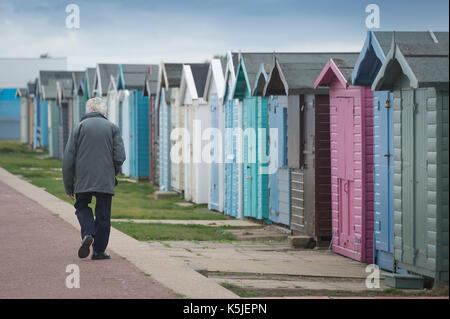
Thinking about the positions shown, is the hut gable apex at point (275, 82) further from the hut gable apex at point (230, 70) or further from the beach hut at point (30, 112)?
the beach hut at point (30, 112)

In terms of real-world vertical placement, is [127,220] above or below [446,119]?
below

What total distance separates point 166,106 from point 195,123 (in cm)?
379

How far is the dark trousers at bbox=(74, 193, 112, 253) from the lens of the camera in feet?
37.0

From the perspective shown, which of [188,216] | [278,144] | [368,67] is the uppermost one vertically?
[368,67]

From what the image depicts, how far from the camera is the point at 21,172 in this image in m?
32.1

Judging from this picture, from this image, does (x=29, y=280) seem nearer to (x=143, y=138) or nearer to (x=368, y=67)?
(x=368, y=67)

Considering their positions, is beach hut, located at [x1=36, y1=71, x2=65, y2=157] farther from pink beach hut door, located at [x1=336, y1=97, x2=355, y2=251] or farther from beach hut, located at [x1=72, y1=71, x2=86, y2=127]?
pink beach hut door, located at [x1=336, y1=97, x2=355, y2=251]

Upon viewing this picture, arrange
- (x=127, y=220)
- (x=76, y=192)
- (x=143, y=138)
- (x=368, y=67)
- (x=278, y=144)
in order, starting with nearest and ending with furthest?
1. (x=76, y=192)
2. (x=368, y=67)
3. (x=278, y=144)
4. (x=127, y=220)
5. (x=143, y=138)

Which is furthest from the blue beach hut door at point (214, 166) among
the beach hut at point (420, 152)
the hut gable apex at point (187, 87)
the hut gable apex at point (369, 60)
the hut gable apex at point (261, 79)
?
the beach hut at point (420, 152)

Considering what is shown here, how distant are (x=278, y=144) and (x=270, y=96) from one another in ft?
3.12

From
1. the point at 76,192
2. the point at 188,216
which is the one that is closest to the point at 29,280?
the point at 76,192

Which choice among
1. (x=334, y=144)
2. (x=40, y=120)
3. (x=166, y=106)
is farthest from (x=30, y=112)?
(x=334, y=144)

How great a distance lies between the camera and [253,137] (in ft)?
59.4

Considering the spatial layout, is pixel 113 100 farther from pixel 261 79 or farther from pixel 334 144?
pixel 334 144
